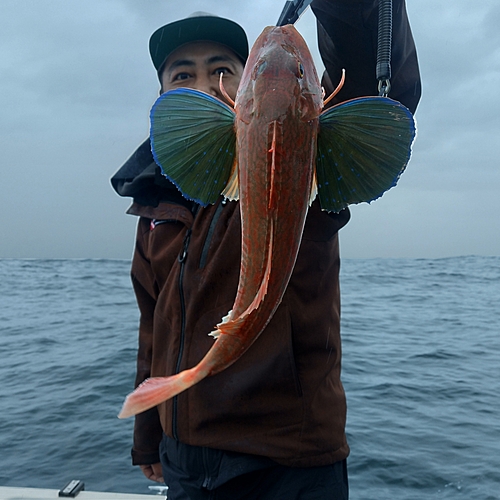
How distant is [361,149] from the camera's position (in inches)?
61.5

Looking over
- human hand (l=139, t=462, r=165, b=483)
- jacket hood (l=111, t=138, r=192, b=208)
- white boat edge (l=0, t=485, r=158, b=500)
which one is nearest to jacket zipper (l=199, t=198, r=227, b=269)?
jacket hood (l=111, t=138, r=192, b=208)

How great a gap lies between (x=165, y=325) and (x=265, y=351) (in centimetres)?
67

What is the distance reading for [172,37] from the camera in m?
2.79

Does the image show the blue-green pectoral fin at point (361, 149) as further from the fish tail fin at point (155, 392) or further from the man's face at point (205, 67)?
the man's face at point (205, 67)

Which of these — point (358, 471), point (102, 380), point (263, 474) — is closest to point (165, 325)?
point (263, 474)

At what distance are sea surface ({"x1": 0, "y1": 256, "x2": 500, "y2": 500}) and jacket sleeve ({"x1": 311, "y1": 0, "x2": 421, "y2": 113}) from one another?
172 inches

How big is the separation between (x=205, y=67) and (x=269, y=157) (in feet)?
5.43

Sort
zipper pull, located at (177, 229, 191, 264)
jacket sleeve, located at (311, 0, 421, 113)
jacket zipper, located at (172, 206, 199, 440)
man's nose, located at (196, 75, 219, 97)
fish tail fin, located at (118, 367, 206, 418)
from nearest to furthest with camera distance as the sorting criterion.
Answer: fish tail fin, located at (118, 367, 206, 418)
jacket sleeve, located at (311, 0, 421, 113)
jacket zipper, located at (172, 206, 199, 440)
zipper pull, located at (177, 229, 191, 264)
man's nose, located at (196, 75, 219, 97)

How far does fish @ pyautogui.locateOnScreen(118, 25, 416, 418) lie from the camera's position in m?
1.35

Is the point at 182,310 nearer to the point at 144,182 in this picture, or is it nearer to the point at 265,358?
the point at 265,358

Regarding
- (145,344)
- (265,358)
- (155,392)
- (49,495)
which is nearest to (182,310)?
(265,358)

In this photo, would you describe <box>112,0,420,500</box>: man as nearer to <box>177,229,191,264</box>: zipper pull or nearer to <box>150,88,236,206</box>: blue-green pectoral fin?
<box>177,229,191,264</box>: zipper pull

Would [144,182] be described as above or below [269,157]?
above

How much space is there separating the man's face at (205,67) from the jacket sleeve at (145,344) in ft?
2.87
